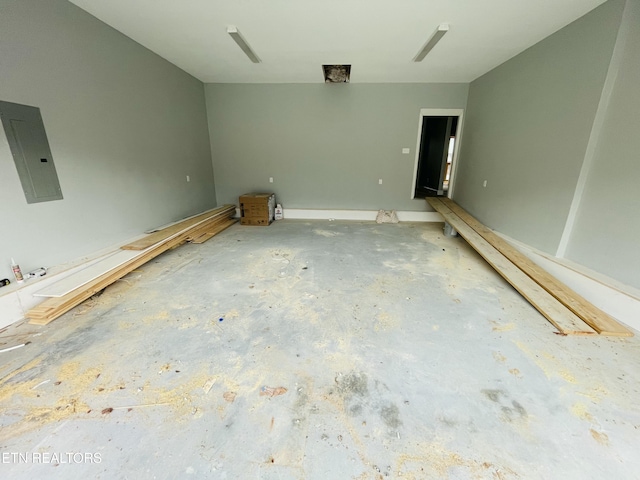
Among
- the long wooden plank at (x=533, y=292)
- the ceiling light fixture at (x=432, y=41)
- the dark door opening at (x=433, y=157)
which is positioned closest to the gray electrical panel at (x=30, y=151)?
the ceiling light fixture at (x=432, y=41)

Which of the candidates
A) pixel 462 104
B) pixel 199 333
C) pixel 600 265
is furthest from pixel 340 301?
pixel 462 104

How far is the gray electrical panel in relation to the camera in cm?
234

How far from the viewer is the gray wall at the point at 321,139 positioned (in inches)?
220

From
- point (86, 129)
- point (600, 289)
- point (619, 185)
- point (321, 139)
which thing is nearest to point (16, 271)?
point (86, 129)

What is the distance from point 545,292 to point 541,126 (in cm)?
216

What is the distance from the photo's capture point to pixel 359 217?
6.19m

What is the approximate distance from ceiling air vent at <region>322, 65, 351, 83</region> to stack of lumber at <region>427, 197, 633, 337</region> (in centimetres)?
354

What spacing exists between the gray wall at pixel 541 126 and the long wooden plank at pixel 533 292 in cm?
48

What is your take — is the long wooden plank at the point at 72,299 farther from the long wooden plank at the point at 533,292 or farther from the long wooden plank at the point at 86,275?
the long wooden plank at the point at 533,292

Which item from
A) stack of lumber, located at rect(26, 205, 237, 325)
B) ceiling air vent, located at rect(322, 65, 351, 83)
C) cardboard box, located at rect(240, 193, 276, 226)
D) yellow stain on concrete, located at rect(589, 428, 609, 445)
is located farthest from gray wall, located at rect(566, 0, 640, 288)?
stack of lumber, located at rect(26, 205, 237, 325)

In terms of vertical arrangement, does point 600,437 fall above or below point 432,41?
below

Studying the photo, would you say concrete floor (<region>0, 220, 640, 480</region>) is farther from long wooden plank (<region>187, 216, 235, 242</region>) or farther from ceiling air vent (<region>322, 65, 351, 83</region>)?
ceiling air vent (<region>322, 65, 351, 83</region>)

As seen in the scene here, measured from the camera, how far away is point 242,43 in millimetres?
3617

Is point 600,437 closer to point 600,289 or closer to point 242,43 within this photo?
point 600,289
